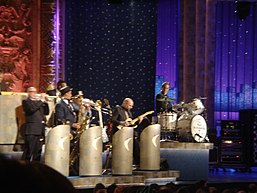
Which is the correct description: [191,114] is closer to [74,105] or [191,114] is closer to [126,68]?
[74,105]

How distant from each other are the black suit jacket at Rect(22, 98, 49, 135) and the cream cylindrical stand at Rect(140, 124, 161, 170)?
197 centimetres

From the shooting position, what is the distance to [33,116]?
7.74 m

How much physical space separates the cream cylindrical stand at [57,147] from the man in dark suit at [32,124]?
41cm

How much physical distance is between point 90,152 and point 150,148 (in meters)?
1.62

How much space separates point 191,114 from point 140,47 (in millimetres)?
3917

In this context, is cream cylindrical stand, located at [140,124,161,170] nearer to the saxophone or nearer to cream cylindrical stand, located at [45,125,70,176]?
the saxophone

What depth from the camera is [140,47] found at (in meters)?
13.9

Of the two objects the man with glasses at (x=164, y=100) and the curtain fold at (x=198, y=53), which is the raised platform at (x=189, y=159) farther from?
the curtain fold at (x=198, y=53)

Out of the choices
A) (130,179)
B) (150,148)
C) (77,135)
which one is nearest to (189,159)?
(150,148)

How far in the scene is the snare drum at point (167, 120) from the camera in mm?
10336

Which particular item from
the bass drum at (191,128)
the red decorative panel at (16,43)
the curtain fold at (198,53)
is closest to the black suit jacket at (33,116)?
the bass drum at (191,128)

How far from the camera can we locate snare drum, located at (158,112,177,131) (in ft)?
33.9

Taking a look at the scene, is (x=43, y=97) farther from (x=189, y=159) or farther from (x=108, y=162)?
(x=189, y=159)

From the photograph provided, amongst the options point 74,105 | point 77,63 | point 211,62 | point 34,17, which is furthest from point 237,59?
point 74,105
